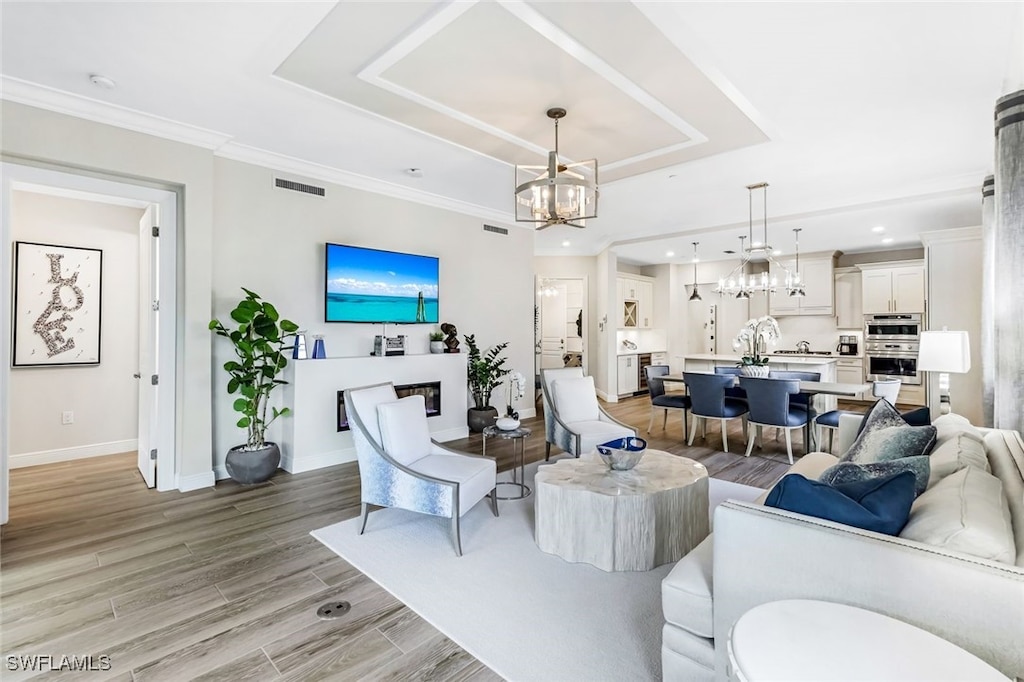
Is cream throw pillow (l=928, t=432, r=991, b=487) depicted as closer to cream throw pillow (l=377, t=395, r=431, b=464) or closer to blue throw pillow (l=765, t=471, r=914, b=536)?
blue throw pillow (l=765, t=471, r=914, b=536)

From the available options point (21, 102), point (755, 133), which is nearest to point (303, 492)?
point (21, 102)

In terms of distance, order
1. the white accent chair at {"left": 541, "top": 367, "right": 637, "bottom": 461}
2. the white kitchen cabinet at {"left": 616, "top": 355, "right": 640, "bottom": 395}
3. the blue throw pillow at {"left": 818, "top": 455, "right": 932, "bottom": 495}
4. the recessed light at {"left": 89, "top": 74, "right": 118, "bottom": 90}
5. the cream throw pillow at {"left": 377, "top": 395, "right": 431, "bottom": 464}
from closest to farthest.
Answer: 1. the blue throw pillow at {"left": 818, "top": 455, "right": 932, "bottom": 495}
2. the recessed light at {"left": 89, "top": 74, "right": 118, "bottom": 90}
3. the cream throw pillow at {"left": 377, "top": 395, "right": 431, "bottom": 464}
4. the white accent chair at {"left": 541, "top": 367, "right": 637, "bottom": 461}
5. the white kitchen cabinet at {"left": 616, "top": 355, "right": 640, "bottom": 395}

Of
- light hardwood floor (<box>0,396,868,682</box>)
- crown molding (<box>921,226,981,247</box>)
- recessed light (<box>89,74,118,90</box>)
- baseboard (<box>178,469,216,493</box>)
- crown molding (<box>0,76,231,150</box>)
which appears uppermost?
recessed light (<box>89,74,118,90</box>)

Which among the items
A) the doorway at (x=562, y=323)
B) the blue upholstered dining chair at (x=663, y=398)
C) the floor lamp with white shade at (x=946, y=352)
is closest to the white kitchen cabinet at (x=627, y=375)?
the doorway at (x=562, y=323)

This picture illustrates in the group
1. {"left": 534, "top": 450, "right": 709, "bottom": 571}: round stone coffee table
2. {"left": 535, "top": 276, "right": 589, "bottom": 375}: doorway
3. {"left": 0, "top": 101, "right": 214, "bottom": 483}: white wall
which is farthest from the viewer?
{"left": 535, "top": 276, "right": 589, "bottom": 375}: doorway

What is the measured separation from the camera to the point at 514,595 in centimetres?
239

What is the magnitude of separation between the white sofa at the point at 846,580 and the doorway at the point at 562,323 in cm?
759

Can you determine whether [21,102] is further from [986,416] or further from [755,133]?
[986,416]

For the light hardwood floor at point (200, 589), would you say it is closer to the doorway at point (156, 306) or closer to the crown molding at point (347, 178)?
the doorway at point (156, 306)

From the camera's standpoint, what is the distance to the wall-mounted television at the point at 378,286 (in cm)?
480

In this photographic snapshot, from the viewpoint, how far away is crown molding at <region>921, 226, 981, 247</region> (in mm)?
5754

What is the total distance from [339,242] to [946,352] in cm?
527

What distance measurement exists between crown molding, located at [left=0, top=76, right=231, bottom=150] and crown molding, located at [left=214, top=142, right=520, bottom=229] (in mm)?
212

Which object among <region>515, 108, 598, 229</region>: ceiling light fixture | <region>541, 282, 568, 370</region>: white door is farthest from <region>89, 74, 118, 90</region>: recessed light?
<region>541, 282, 568, 370</region>: white door
